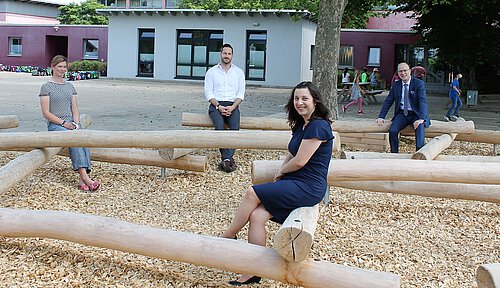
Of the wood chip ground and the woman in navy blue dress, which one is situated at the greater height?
the woman in navy blue dress

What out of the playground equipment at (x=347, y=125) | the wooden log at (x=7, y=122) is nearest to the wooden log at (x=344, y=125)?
the playground equipment at (x=347, y=125)

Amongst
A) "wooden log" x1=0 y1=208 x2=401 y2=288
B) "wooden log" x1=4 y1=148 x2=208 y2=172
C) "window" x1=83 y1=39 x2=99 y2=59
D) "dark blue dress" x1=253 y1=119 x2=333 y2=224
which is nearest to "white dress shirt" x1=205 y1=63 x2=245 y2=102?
"wooden log" x1=4 y1=148 x2=208 y2=172

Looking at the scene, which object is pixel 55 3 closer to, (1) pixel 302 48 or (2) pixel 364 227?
(1) pixel 302 48

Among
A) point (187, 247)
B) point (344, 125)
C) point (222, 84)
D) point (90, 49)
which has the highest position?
point (90, 49)

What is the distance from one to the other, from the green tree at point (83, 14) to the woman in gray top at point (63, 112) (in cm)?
5016

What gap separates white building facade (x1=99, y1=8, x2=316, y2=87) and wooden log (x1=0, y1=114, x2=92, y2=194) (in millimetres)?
28129

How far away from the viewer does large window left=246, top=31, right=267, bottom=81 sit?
35.8m

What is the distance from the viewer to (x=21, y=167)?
21.3 ft

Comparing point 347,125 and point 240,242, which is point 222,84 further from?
point 240,242

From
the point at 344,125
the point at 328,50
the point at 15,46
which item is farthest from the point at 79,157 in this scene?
the point at 15,46

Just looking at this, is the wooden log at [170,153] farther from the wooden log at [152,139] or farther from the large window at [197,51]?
the large window at [197,51]

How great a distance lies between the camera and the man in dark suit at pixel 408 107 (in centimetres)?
896

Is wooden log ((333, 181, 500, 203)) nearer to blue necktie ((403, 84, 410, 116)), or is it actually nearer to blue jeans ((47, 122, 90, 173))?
blue necktie ((403, 84, 410, 116))

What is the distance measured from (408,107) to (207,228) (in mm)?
4365
